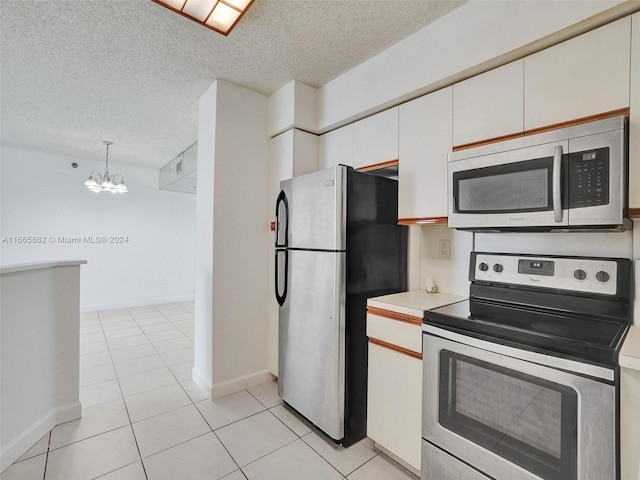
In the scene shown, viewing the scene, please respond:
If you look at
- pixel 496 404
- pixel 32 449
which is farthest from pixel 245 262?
pixel 496 404

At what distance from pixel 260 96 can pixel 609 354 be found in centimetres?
290

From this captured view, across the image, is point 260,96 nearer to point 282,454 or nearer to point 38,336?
point 38,336

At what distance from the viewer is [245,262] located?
2689 millimetres

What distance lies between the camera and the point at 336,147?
103 inches

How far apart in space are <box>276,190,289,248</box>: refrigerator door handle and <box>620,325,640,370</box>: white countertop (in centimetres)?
188

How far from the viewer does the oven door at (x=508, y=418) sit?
101cm

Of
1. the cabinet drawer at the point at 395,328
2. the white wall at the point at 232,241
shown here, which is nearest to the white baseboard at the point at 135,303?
the white wall at the point at 232,241

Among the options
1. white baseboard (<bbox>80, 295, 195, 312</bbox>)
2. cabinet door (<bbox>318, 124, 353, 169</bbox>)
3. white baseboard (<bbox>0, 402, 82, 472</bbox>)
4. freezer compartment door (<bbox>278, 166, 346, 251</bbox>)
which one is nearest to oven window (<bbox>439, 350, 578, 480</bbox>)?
freezer compartment door (<bbox>278, 166, 346, 251</bbox>)

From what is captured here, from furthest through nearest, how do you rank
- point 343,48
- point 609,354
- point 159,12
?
1. point 343,48
2. point 159,12
3. point 609,354

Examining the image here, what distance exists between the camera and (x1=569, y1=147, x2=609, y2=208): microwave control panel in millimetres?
1212

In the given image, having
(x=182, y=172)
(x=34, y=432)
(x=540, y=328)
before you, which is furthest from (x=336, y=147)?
(x=182, y=172)

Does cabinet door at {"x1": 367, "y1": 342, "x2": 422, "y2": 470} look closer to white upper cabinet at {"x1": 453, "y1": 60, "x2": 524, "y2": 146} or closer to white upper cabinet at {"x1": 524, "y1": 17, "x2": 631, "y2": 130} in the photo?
white upper cabinet at {"x1": 453, "y1": 60, "x2": 524, "y2": 146}

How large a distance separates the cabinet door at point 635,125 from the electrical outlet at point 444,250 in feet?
Answer: 3.09

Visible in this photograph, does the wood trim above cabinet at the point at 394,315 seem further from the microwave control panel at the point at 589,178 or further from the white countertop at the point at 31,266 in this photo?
the white countertop at the point at 31,266
